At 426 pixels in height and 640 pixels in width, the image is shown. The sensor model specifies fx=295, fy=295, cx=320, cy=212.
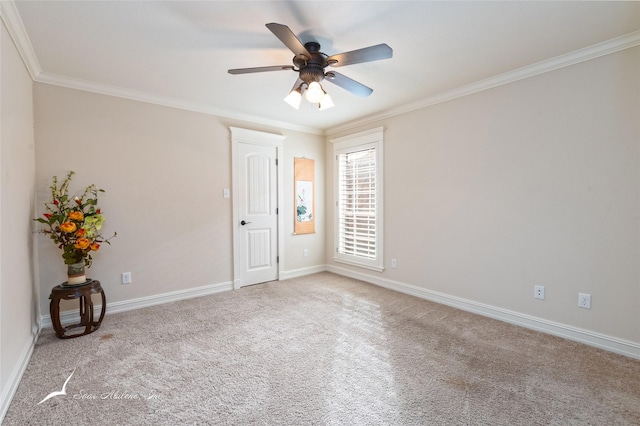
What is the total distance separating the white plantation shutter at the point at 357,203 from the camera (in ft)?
14.2

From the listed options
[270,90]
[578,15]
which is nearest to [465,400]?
[578,15]

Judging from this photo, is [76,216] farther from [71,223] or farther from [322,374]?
[322,374]

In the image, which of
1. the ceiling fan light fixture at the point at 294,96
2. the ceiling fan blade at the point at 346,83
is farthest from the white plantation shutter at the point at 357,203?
the ceiling fan light fixture at the point at 294,96

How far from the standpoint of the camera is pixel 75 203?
2996mm

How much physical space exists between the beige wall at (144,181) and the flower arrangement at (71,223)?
0.11 m

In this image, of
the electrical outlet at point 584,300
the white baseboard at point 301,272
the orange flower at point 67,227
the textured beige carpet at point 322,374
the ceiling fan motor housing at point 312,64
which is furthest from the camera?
the white baseboard at point 301,272

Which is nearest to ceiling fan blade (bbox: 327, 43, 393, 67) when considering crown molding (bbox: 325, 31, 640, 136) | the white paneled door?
crown molding (bbox: 325, 31, 640, 136)

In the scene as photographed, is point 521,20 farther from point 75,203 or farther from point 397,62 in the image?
point 75,203

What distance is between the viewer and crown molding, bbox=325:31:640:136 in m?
2.28


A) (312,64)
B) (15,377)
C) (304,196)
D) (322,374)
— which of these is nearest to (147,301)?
(15,377)

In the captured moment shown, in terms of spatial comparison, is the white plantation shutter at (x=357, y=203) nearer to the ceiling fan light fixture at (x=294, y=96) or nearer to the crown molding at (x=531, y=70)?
the crown molding at (x=531, y=70)

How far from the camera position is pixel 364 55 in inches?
77.9

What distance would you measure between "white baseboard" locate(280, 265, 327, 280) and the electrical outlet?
338cm

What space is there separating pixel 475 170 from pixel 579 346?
1786 mm
